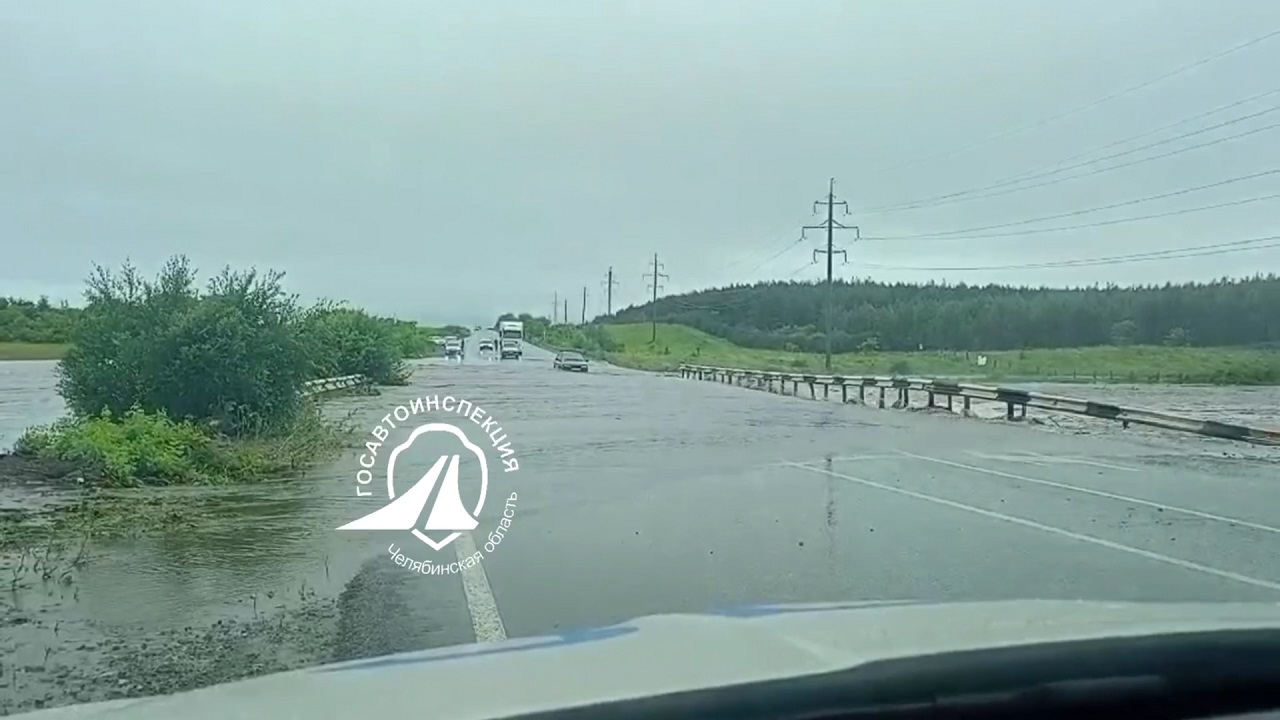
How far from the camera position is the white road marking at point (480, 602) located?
23.2 ft

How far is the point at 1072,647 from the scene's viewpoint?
3086mm

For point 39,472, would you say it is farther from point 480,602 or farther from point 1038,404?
point 1038,404

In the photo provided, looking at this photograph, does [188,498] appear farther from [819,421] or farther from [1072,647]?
[819,421]

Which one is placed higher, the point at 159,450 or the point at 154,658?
the point at 159,450

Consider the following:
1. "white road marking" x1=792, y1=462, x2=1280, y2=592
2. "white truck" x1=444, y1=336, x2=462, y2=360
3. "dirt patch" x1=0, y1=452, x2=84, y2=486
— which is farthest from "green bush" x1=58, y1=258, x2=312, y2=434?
"white truck" x1=444, y1=336, x2=462, y2=360

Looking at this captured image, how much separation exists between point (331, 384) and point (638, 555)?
2149 cm

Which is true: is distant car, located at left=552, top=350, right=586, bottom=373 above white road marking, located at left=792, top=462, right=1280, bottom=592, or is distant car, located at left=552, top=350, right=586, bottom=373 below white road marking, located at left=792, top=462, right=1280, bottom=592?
above

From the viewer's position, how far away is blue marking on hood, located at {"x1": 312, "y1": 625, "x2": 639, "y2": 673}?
11.9 ft

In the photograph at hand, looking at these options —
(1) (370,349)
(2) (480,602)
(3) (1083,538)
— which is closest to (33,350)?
(1) (370,349)

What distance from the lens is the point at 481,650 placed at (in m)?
3.80

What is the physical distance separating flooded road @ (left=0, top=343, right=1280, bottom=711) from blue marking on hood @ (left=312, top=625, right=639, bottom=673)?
2689mm

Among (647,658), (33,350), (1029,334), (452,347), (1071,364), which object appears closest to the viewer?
(647,658)

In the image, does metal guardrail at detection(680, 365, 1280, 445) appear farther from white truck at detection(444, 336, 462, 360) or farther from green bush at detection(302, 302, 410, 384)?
white truck at detection(444, 336, 462, 360)

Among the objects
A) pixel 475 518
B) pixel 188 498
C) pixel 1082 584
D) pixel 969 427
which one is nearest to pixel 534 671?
pixel 1082 584
